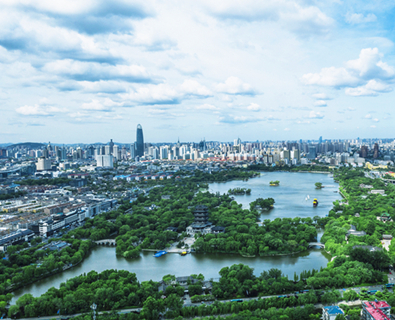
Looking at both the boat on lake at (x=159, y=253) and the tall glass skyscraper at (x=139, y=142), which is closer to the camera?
the boat on lake at (x=159, y=253)

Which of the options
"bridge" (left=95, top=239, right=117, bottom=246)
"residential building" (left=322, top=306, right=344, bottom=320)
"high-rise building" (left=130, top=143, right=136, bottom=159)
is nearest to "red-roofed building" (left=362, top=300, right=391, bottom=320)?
"residential building" (left=322, top=306, right=344, bottom=320)

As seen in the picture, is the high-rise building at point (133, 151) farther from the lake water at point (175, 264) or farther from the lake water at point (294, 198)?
the lake water at point (175, 264)

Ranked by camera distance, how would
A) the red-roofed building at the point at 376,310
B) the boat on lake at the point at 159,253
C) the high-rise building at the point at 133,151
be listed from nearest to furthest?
the red-roofed building at the point at 376,310 → the boat on lake at the point at 159,253 → the high-rise building at the point at 133,151

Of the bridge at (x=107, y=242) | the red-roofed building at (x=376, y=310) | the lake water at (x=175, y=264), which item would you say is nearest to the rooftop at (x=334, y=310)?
the red-roofed building at (x=376, y=310)

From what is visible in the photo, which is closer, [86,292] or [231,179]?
[86,292]

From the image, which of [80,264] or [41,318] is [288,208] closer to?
[80,264]

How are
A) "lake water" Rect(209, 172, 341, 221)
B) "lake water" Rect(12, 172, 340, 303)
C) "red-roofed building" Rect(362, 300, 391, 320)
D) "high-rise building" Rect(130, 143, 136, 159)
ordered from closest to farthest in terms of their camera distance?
"red-roofed building" Rect(362, 300, 391, 320) → "lake water" Rect(12, 172, 340, 303) → "lake water" Rect(209, 172, 341, 221) → "high-rise building" Rect(130, 143, 136, 159)

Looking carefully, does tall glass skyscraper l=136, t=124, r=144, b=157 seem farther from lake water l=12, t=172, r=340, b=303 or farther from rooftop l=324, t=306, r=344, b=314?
rooftop l=324, t=306, r=344, b=314

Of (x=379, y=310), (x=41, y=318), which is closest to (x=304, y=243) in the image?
(x=379, y=310)

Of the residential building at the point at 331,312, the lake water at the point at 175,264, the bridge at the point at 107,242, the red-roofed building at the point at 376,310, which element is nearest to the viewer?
the red-roofed building at the point at 376,310
